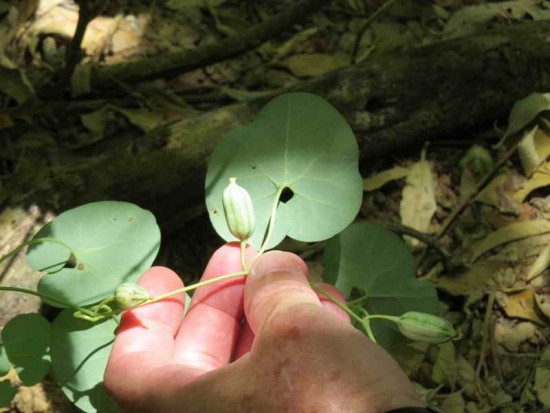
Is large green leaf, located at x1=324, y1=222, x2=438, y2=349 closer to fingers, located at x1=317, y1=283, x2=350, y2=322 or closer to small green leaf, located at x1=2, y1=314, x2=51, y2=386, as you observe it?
fingers, located at x1=317, y1=283, x2=350, y2=322

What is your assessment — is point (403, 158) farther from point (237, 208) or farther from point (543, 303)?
point (237, 208)

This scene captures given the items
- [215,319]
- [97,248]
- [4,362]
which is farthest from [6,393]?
[215,319]

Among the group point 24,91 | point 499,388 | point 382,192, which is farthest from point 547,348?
point 24,91

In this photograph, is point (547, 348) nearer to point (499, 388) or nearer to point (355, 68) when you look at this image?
point (499, 388)

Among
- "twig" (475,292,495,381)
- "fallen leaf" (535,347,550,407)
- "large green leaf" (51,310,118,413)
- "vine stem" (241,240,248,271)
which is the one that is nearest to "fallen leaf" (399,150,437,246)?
"twig" (475,292,495,381)

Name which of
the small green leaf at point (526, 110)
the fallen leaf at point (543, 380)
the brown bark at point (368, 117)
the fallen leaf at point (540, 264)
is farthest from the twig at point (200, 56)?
the fallen leaf at point (543, 380)

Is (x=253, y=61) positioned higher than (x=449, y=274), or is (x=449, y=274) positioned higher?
(x=253, y=61)
